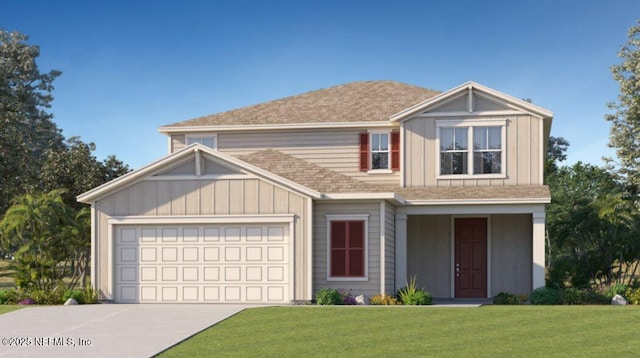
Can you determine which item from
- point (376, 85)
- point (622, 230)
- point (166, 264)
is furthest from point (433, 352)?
point (376, 85)

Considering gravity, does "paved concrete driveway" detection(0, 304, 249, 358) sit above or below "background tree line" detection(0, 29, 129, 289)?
below

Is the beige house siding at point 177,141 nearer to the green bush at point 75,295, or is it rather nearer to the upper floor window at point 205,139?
the upper floor window at point 205,139

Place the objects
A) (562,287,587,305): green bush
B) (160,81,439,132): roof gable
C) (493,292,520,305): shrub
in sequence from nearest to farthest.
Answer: (562,287,587,305): green bush < (493,292,520,305): shrub < (160,81,439,132): roof gable

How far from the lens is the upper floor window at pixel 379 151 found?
28.5 metres

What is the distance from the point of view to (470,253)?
28047 mm

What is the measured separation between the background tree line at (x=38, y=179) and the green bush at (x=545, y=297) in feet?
45.2

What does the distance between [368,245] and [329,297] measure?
6.92 ft

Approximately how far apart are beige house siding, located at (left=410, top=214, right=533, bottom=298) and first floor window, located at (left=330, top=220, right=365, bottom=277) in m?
3.89

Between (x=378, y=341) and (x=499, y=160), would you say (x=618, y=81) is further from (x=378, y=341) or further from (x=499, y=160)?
(x=378, y=341)

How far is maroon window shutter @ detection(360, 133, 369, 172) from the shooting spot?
2884 centimetres

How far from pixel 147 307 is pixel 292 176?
6.27 metres

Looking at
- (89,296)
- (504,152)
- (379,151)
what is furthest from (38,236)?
(504,152)

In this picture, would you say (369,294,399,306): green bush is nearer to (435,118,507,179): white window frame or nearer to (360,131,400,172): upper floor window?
(435,118,507,179): white window frame

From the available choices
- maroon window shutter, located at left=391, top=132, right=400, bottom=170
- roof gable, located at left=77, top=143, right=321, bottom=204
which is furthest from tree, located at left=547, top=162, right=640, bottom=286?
roof gable, located at left=77, top=143, right=321, bottom=204
